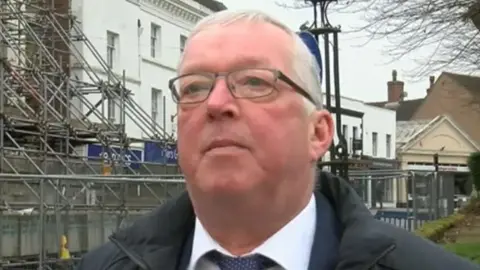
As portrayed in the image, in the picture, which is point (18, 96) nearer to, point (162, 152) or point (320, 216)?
point (162, 152)

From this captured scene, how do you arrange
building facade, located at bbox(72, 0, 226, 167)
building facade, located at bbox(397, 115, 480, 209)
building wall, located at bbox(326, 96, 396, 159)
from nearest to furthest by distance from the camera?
building facade, located at bbox(72, 0, 226, 167) → building wall, located at bbox(326, 96, 396, 159) → building facade, located at bbox(397, 115, 480, 209)

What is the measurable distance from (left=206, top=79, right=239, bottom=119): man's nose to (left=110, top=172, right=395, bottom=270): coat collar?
42 centimetres

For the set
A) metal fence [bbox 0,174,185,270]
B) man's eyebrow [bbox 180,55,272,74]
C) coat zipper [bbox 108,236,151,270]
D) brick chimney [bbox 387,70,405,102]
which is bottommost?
metal fence [bbox 0,174,185,270]

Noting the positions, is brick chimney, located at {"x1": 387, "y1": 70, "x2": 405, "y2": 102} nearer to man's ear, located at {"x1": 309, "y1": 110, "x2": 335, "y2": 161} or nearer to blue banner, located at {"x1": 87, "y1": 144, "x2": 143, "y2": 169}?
blue banner, located at {"x1": 87, "y1": 144, "x2": 143, "y2": 169}

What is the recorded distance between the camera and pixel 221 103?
7.01 feet

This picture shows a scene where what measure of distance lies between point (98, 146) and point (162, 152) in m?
3.39

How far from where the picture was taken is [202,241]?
2279mm

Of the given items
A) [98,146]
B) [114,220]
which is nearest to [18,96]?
[98,146]

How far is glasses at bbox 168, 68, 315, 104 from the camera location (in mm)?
2178

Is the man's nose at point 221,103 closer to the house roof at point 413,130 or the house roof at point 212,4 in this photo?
the house roof at point 212,4

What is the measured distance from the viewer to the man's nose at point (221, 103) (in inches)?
83.7

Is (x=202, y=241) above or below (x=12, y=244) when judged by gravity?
above

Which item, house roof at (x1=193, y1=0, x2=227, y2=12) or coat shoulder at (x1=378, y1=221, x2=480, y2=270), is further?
house roof at (x1=193, y1=0, x2=227, y2=12)

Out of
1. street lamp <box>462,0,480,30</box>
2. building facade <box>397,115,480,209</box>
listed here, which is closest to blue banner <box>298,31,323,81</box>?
street lamp <box>462,0,480,30</box>
